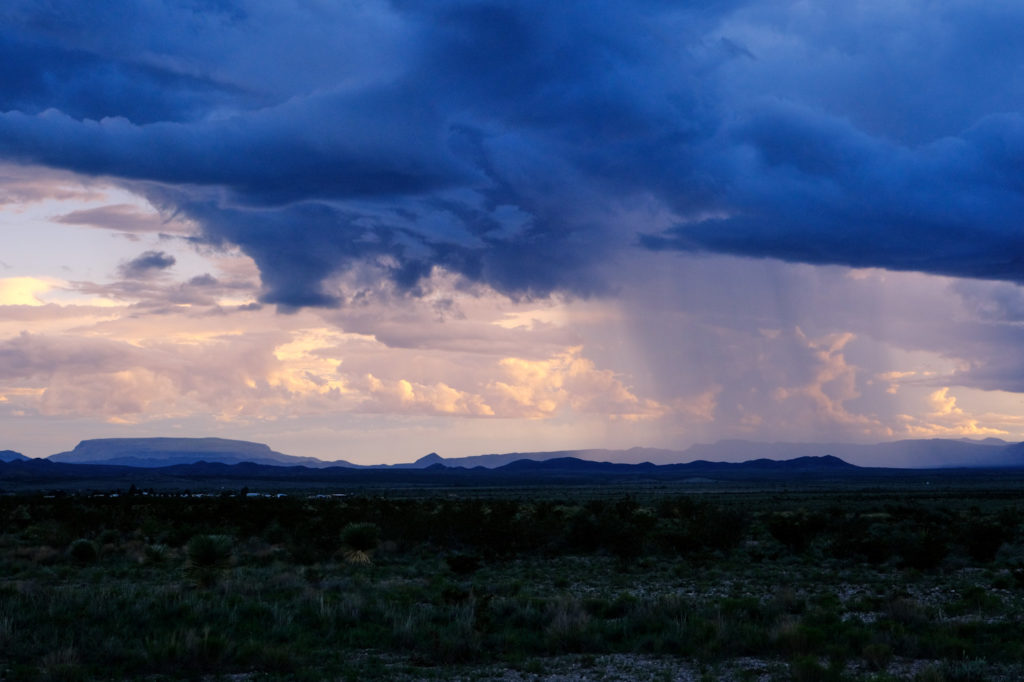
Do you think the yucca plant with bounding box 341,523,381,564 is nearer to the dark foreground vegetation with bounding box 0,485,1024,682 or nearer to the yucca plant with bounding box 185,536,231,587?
the dark foreground vegetation with bounding box 0,485,1024,682

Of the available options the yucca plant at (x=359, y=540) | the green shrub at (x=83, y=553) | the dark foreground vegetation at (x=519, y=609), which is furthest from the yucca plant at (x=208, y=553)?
the yucca plant at (x=359, y=540)

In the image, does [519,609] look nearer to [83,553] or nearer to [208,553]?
[208,553]

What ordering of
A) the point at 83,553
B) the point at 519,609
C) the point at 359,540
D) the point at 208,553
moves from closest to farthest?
the point at 519,609
the point at 208,553
the point at 83,553
the point at 359,540

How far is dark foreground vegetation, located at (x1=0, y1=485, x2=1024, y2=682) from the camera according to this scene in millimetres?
14898

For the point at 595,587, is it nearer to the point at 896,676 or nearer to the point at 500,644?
the point at 500,644

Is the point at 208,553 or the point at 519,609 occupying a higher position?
the point at 208,553

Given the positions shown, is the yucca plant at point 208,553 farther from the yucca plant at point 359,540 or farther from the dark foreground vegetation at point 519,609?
the yucca plant at point 359,540

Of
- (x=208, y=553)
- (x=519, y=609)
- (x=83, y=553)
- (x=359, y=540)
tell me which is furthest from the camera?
(x=359, y=540)

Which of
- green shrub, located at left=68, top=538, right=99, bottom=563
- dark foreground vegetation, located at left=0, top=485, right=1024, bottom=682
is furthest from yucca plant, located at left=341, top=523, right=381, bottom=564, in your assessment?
green shrub, located at left=68, top=538, right=99, bottom=563

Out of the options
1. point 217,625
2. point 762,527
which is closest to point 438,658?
point 217,625

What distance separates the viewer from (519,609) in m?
19.1

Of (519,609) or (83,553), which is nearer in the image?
(519,609)

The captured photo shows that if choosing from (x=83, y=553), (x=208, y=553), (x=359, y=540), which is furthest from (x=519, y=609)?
(x=83, y=553)

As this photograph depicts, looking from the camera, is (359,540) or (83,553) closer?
(83,553)
